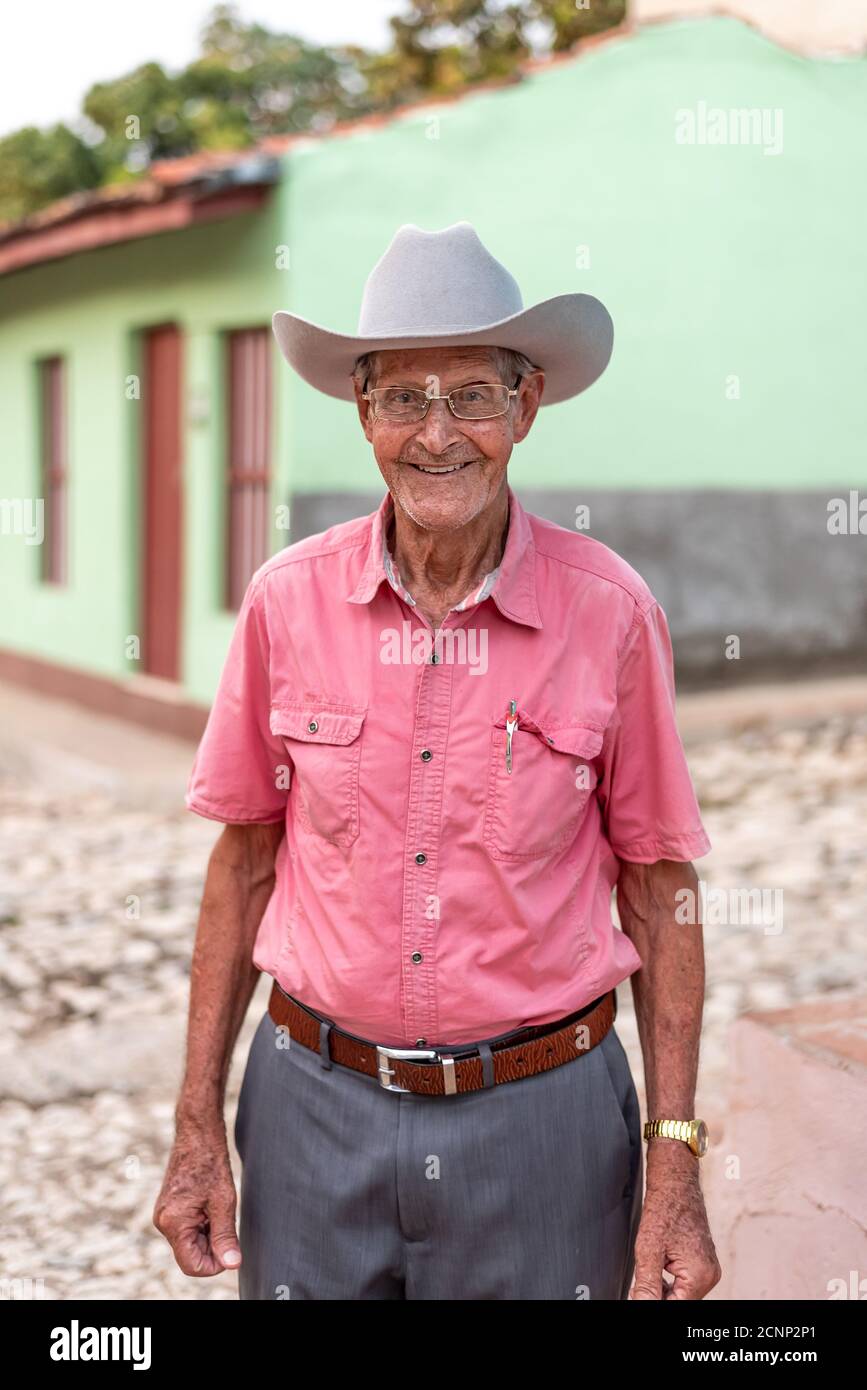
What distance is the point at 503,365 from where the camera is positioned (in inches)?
88.8

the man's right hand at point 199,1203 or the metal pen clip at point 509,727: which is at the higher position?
the metal pen clip at point 509,727

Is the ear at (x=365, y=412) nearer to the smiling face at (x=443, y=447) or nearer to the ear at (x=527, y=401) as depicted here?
the smiling face at (x=443, y=447)

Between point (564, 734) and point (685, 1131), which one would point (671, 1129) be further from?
point (564, 734)

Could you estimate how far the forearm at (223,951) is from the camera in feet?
7.98

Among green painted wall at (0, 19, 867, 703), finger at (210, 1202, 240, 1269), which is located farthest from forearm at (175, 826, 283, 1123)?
green painted wall at (0, 19, 867, 703)

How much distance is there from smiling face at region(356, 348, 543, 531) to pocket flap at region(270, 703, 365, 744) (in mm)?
296

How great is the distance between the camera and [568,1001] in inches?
87.4

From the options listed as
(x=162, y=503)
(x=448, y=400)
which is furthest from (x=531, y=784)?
(x=162, y=503)

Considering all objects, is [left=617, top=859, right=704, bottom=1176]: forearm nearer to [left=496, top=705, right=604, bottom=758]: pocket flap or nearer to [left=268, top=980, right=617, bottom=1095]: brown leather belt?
[left=268, top=980, right=617, bottom=1095]: brown leather belt

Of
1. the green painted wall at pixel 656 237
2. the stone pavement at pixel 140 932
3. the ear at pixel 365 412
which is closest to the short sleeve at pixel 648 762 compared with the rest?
the ear at pixel 365 412

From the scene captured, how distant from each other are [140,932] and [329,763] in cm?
442

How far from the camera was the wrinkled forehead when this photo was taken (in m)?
2.21
